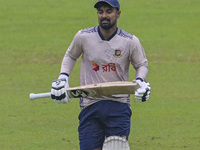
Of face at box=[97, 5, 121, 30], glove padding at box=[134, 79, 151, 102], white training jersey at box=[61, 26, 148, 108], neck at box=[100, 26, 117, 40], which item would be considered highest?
face at box=[97, 5, 121, 30]

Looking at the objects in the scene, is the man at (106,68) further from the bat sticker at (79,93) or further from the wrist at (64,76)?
the bat sticker at (79,93)

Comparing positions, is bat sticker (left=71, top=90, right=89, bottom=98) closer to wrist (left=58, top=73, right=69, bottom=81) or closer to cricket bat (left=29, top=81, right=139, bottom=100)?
cricket bat (left=29, top=81, right=139, bottom=100)

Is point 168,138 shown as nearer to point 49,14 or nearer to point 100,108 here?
point 100,108

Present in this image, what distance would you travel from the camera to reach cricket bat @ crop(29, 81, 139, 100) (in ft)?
29.8

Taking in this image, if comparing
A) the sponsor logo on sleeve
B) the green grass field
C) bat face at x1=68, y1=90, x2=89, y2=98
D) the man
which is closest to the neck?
the man

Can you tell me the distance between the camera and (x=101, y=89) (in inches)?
359

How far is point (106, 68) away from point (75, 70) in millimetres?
10257

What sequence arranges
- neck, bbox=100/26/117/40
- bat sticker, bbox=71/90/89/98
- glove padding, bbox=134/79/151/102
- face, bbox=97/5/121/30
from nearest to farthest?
glove padding, bbox=134/79/151/102 < bat sticker, bbox=71/90/89/98 < face, bbox=97/5/121/30 < neck, bbox=100/26/117/40

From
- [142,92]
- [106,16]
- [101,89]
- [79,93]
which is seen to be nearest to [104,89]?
[101,89]

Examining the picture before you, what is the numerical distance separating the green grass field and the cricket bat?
380 centimetres

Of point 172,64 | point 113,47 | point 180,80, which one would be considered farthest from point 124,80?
point 172,64

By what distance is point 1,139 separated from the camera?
44.2 ft

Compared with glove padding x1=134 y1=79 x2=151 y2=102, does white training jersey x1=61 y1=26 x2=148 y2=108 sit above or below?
above

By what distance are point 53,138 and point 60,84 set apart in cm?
448
